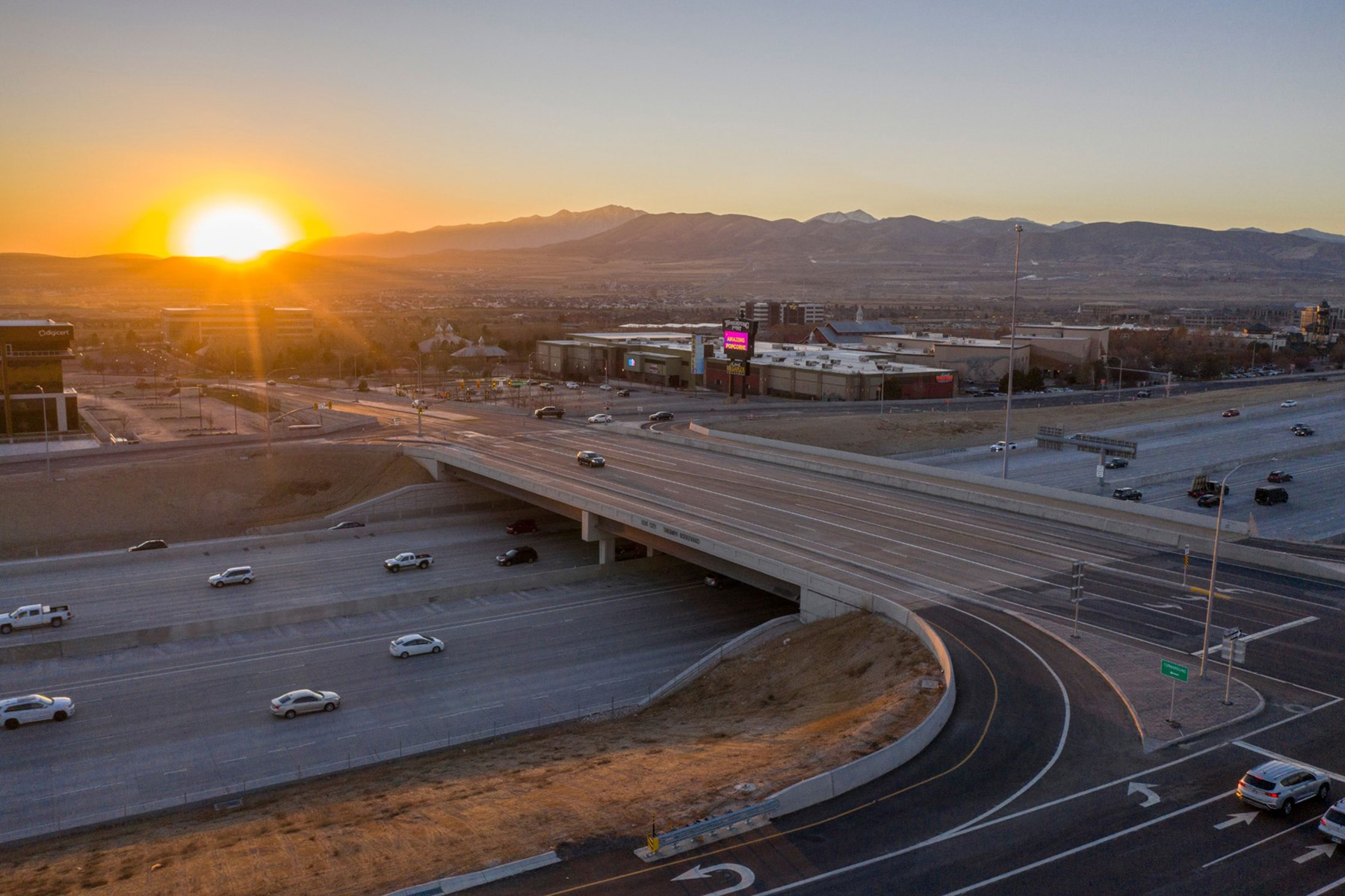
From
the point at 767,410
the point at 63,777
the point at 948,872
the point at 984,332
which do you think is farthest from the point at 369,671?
the point at 984,332

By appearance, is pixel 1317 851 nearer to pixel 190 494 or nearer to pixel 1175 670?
pixel 1175 670

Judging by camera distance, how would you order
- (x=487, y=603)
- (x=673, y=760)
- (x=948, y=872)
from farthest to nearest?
(x=487, y=603) → (x=673, y=760) → (x=948, y=872)

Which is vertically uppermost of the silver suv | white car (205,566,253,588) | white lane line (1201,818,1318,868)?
the silver suv

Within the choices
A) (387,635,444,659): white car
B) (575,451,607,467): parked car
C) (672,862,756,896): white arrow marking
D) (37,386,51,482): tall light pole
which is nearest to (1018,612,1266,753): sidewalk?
(672,862,756,896): white arrow marking

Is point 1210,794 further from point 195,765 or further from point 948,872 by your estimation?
point 195,765

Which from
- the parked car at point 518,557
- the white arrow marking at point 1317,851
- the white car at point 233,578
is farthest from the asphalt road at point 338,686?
the white arrow marking at point 1317,851

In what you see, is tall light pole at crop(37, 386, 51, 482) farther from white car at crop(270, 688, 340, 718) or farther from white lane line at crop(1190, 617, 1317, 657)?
white lane line at crop(1190, 617, 1317, 657)
